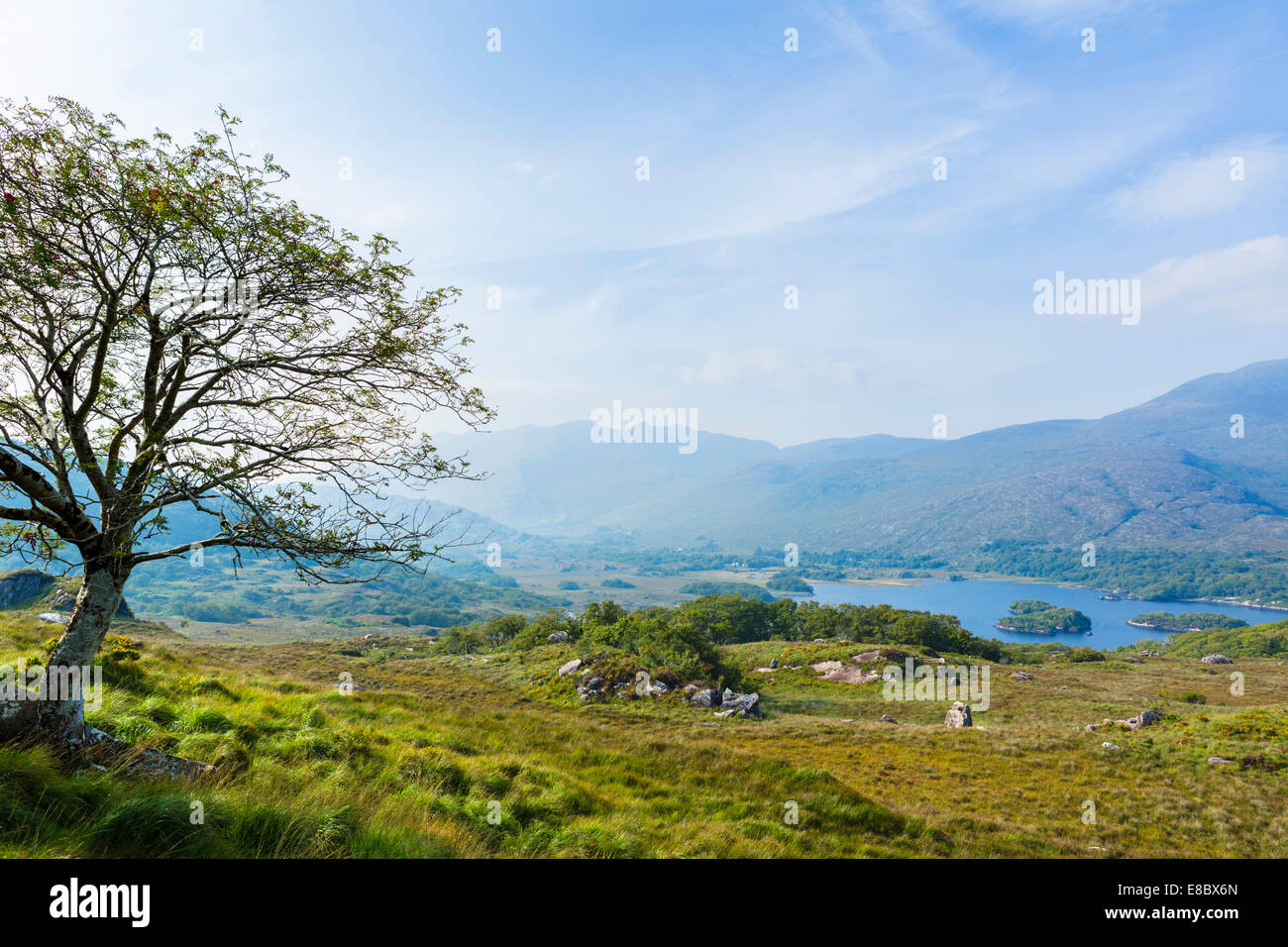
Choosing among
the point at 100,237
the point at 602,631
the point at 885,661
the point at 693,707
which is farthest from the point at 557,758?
the point at 885,661

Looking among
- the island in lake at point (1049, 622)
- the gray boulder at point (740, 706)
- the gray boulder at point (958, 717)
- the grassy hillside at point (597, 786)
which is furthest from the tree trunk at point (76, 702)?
the island in lake at point (1049, 622)

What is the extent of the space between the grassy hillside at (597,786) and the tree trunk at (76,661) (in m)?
0.85

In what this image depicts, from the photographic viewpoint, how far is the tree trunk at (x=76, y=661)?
5621 millimetres

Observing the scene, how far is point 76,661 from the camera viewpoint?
18.7ft

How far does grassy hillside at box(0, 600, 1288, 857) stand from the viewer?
495 cm

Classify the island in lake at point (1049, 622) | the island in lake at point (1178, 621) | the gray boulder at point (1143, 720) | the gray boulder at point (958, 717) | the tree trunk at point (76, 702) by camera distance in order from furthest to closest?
the island in lake at point (1178, 621) → the island in lake at point (1049, 622) → the gray boulder at point (958, 717) → the gray boulder at point (1143, 720) → the tree trunk at point (76, 702)

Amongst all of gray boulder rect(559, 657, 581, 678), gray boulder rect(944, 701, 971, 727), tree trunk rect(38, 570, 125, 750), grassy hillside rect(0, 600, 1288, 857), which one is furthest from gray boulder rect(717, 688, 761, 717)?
tree trunk rect(38, 570, 125, 750)

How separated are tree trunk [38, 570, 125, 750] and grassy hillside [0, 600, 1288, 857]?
Result: 853 millimetres

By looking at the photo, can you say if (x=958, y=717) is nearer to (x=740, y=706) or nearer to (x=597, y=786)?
(x=740, y=706)

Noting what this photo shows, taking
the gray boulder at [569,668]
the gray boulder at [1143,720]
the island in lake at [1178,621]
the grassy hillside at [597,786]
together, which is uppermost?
the grassy hillside at [597,786]

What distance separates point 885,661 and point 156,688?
49309 mm

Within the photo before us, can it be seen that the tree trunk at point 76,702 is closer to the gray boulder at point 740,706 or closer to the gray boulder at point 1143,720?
the gray boulder at point 740,706
